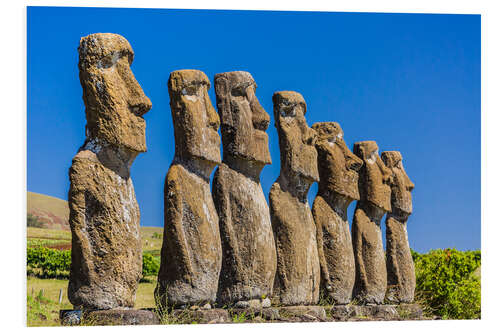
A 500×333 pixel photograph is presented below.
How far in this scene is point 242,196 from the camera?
12.5 m

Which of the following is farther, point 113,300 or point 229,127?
point 229,127

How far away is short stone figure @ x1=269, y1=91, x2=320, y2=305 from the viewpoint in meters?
13.1

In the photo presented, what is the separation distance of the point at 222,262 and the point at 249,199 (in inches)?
43.0

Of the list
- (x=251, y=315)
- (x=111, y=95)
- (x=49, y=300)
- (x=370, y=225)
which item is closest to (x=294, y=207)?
(x=251, y=315)

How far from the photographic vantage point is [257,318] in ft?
39.3

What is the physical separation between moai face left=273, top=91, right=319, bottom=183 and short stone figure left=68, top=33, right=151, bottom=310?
3611 mm

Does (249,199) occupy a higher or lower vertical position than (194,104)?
lower

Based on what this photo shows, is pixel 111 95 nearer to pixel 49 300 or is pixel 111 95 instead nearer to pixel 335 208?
pixel 49 300

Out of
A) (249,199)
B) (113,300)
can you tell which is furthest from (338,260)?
(113,300)

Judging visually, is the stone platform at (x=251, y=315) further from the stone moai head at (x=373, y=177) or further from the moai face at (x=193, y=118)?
the moai face at (x=193, y=118)

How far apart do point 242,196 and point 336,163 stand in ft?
10.1

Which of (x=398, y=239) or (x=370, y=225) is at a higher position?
(x=370, y=225)

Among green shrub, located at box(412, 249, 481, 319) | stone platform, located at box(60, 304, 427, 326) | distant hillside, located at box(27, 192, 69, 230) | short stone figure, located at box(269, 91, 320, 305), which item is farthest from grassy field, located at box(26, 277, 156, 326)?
green shrub, located at box(412, 249, 481, 319)

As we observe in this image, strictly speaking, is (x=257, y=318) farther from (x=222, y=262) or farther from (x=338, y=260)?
(x=338, y=260)
